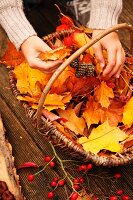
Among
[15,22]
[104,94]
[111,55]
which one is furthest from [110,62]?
[15,22]

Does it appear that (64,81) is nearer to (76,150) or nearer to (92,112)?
(92,112)

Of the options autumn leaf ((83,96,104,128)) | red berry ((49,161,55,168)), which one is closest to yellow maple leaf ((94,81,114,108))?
autumn leaf ((83,96,104,128))

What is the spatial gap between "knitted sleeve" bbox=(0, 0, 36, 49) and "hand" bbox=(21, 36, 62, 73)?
0.10 ft

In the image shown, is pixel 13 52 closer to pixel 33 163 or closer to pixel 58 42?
pixel 58 42

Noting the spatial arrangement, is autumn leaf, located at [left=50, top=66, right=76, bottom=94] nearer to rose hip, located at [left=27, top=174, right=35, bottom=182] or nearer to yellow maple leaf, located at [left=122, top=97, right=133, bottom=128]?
yellow maple leaf, located at [left=122, top=97, right=133, bottom=128]

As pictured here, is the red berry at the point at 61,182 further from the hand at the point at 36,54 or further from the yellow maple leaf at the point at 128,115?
the hand at the point at 36,54

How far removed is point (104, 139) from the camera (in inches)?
49.0

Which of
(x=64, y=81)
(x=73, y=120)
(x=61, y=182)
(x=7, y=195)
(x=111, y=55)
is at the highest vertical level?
(x=111, y=55)

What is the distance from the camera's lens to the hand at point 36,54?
1.13 metres

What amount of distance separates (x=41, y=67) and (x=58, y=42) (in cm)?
28

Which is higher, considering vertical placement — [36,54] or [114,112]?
[36,54]

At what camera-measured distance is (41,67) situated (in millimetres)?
1144

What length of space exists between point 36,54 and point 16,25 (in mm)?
151

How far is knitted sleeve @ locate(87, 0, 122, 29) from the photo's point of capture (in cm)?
130
